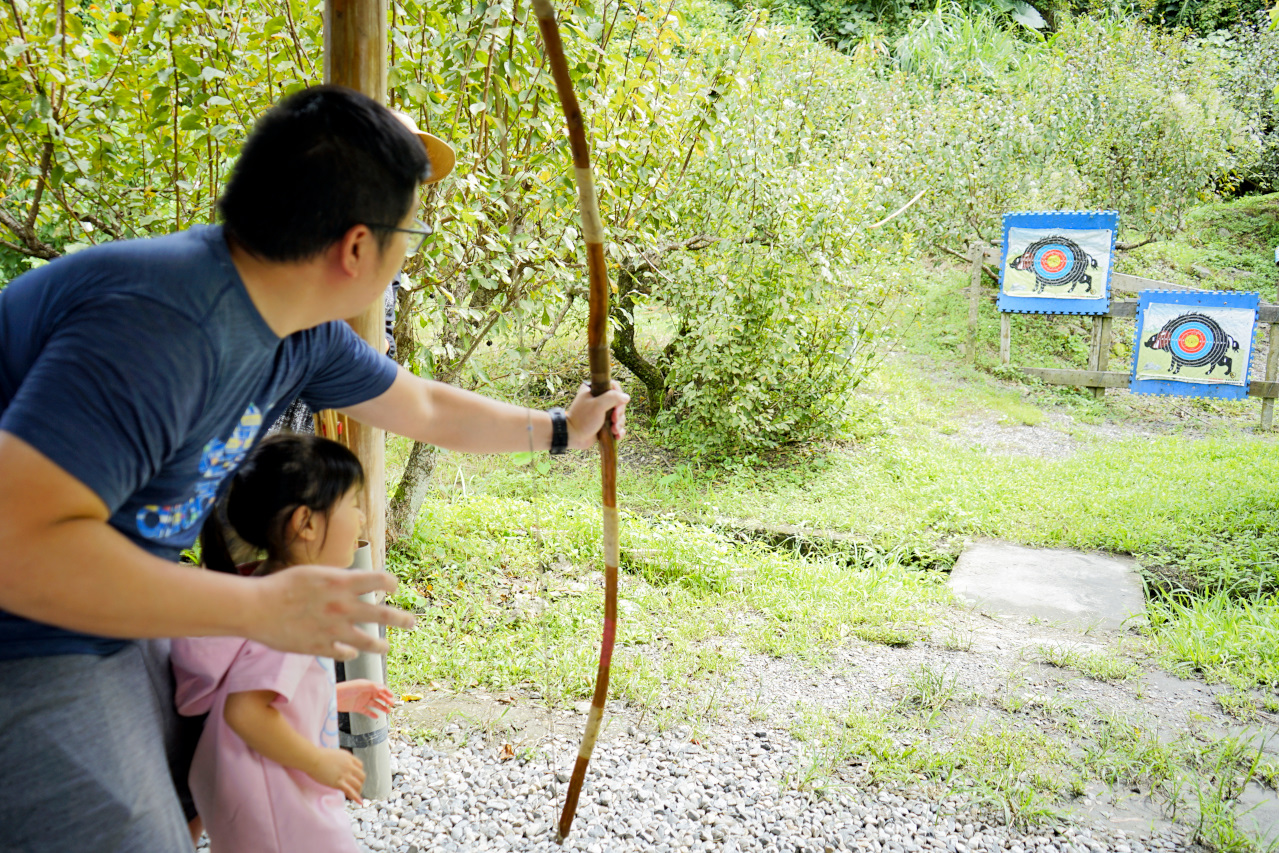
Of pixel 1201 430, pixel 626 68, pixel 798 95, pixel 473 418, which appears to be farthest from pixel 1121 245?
pixel 473 418

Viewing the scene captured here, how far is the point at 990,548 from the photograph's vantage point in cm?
462

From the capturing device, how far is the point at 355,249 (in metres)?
1.05

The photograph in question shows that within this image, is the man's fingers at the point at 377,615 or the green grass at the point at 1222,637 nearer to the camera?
the man's fingers at the point at 377,615

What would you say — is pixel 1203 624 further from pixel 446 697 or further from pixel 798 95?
pixel 798 95

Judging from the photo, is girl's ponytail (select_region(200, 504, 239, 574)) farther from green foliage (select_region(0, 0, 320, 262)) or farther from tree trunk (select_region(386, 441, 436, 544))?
tree trunk (select_region(386, 441, 436, 544))

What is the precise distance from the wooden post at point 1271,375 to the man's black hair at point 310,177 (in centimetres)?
795

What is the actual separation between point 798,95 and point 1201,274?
18.4 ft

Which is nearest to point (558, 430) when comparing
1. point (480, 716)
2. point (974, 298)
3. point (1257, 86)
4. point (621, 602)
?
point (480, 716)

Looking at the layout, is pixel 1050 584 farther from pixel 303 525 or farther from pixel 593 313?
pixel 303 525

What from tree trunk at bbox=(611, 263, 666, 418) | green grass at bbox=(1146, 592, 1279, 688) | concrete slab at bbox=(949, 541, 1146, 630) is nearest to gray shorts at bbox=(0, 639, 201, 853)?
green grass at bbox=(1146, 592, 1279, 688)

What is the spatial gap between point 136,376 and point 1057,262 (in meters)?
8.60

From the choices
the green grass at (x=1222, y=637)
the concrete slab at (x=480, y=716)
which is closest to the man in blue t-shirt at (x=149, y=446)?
the concrete slab at (x=480, y=716)

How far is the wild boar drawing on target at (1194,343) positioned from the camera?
24.0 feet

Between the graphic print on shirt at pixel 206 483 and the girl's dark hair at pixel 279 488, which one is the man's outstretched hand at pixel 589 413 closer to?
the girl's dark hair at pixel 279 488
